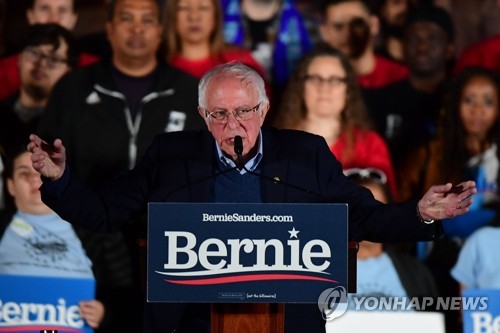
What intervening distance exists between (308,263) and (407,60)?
3.49 m

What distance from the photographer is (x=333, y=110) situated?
5.89 meters

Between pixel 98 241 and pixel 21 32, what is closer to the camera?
pixel 98 241

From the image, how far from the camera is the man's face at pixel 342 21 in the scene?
20.9ft

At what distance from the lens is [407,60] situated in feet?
21.0

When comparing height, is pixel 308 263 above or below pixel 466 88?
below

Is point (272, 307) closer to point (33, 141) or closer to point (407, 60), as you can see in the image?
point (33, 141)

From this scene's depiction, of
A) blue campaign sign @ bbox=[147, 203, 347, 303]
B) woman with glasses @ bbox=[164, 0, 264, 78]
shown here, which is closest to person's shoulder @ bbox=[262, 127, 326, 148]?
blue campaign sign @ bbox=[147, 203, 347, 303]

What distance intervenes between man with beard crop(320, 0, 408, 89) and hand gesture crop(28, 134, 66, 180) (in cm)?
330

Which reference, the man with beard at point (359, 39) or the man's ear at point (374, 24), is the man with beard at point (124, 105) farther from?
the man's ear at point (374, 24)

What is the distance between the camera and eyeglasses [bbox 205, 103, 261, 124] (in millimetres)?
3352

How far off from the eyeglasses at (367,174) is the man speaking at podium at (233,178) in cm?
215

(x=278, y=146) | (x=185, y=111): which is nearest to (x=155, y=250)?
(x=278, y=146)

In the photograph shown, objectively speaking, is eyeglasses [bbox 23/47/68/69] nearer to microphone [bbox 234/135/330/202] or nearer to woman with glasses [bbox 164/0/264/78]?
woman with glasses [bbox 164/0/264/78]

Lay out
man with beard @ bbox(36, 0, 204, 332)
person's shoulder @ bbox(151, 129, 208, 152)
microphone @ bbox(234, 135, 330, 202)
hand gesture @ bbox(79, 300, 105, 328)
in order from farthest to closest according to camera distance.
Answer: man with beard @ bbox(36, 0, 204, 332)
hand gesture @ bbox(79, 300, 105, 328)
person's shoulder @ bbox(151, 129, 208, 152)
microphone @ bbox(234, 135, 330, 202)
